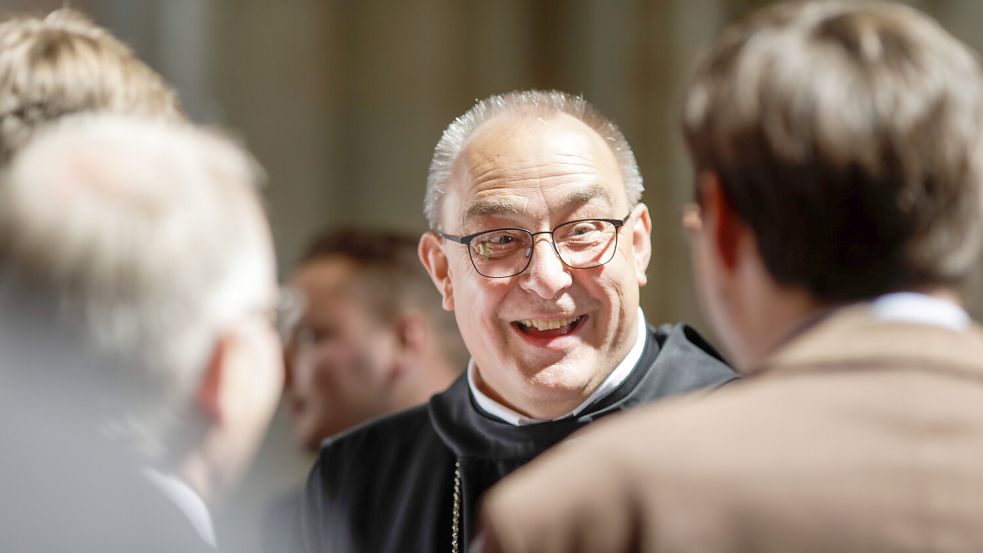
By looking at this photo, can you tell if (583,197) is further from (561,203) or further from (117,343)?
(117,343)

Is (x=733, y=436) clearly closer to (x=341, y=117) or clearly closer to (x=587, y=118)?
(x=587, y=118)

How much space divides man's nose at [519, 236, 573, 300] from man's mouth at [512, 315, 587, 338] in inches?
2.8

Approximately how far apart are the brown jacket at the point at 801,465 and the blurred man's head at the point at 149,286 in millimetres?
486

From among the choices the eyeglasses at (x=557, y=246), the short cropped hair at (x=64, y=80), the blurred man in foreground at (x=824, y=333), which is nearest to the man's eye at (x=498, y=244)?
the eyeglasses at (x=557, y=246)

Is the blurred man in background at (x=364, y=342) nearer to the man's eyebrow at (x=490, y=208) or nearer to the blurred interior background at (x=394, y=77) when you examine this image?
the man's eyebrow at (x=490, y=208)

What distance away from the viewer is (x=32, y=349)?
183 cm

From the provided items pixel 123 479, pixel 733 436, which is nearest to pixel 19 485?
pixel 123 479

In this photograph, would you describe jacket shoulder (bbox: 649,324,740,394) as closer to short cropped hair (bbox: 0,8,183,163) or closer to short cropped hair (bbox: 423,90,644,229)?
short cropped hair (bbox: 423,90,644,229)

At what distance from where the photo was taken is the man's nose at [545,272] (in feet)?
10.2

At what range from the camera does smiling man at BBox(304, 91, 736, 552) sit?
3.12 metres

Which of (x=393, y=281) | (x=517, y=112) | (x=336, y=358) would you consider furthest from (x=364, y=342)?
(x=517, y=112)

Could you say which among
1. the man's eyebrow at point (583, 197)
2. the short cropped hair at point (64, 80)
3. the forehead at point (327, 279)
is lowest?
the forehead at point (327, 279)

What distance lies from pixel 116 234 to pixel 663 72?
597 centimetres

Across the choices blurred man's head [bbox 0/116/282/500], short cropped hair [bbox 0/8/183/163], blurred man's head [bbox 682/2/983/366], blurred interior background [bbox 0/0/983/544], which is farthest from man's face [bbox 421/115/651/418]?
blurred interior background [bbox 0/0/983/544]
